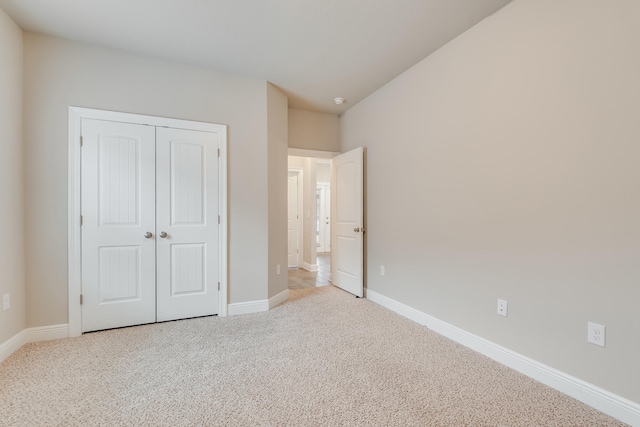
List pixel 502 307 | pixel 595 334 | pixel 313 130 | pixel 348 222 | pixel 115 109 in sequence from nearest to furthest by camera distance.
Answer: pixel 595 334 → pixel 502 307 → pixel 115 109 → pixel 348 222 → pixel 313 130

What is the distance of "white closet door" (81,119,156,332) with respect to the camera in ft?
8.59

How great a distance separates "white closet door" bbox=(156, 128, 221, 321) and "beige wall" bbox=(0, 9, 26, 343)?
3.23 ft

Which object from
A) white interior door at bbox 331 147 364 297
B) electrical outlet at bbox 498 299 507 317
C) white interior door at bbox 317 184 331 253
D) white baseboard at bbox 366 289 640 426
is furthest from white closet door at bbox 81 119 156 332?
white interior door at bbox 317 184 331 253

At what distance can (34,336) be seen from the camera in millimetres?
2451

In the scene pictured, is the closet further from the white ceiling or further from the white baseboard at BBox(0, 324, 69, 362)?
the white ceiling

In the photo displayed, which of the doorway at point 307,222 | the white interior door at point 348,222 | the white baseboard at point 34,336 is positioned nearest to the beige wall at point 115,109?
the white baseboard at point 34,336

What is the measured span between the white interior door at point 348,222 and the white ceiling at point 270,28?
4.10ft

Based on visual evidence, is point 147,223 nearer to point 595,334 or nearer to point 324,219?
point 595,334

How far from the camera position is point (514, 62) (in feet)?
6.73

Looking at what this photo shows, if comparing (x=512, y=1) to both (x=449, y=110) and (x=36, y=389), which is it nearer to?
(x=449, y=110)

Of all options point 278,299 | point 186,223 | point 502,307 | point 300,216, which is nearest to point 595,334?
point 502,307

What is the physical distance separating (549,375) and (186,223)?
10.5ft

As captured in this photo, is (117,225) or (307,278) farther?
(307,278)

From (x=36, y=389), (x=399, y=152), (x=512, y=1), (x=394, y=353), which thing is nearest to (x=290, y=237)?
(x=399, y=152)
